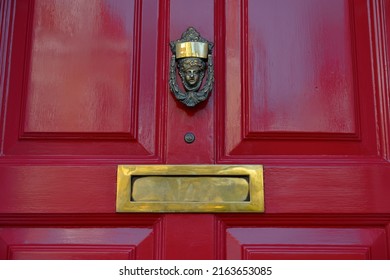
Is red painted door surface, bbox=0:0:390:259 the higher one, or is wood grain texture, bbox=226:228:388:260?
red painted door surface, bbox=0:0:390:259

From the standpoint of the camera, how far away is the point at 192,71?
90 cm

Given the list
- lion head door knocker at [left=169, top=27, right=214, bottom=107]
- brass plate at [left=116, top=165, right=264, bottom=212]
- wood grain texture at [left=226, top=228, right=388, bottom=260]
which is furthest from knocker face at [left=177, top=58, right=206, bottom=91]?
wood grain texture at [left=226, top=228, right=388, bottom=260]

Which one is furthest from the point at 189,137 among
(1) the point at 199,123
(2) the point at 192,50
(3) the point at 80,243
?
(3) the point at 80,243

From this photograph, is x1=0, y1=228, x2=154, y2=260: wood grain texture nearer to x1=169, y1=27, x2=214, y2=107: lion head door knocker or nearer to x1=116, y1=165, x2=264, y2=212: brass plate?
x1=116, y1=165, x2=264, y2=212: brass plate

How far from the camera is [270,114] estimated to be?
3.04 ft

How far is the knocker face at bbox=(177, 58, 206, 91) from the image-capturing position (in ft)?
2.96

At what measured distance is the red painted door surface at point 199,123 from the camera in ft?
2.88

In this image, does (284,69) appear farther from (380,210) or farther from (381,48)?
(380,210)

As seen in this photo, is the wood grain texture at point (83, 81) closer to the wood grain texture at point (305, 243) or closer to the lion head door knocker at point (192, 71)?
the lion head door knocker at point (192, 71)

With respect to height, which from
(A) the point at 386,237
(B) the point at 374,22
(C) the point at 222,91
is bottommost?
(A) the point at 386,237

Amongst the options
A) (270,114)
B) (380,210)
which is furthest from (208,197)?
(380,210)

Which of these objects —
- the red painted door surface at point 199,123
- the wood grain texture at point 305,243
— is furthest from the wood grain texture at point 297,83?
the wood grain texture at point 305,243

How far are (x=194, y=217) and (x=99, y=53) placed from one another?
361 mm

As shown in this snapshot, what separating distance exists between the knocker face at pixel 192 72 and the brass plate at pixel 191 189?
0.49 feet
